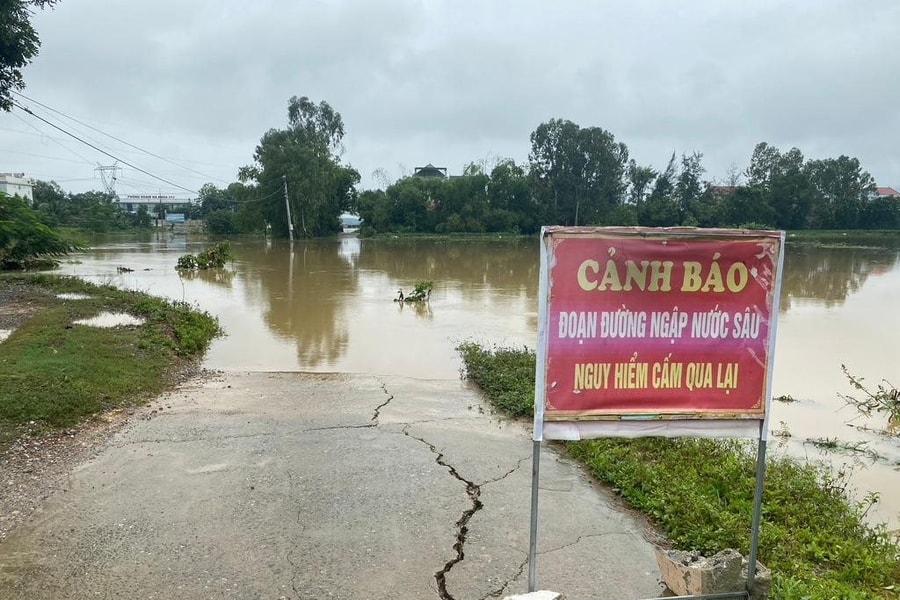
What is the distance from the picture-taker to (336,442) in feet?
16.6

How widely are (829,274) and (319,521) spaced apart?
2535 centimetres

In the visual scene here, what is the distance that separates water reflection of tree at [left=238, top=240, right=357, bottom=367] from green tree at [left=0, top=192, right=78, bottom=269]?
6571 millimetres

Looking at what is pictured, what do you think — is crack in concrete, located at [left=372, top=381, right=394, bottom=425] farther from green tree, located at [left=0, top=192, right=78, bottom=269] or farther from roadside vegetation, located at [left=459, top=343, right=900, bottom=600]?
green tree, located at [left=0, top=192, right=78, bottom=269]

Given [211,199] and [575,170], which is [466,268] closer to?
[575,170]

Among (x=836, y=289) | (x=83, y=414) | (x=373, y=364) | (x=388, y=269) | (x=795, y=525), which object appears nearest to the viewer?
(x=795, y=525)

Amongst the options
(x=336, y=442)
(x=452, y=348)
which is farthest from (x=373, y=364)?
(x=336, y=442)

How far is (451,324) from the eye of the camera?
41.4ft

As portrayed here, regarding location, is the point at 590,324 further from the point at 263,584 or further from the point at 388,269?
the point at 388,269

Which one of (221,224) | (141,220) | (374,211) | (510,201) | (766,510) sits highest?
(510,201)

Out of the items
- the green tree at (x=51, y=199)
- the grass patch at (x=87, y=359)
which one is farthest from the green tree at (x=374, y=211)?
the grass patch at (x=87, y=359)

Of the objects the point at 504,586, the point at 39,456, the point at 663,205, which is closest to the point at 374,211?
the point at 663,205

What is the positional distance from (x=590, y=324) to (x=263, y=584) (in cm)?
205

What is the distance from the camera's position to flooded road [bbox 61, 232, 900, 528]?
22.3 ft

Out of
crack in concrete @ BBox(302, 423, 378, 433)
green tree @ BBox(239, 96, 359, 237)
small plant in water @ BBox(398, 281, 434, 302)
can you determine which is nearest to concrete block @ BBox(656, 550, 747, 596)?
crack in concrete @ BBox(302, 423, 378, 433)
